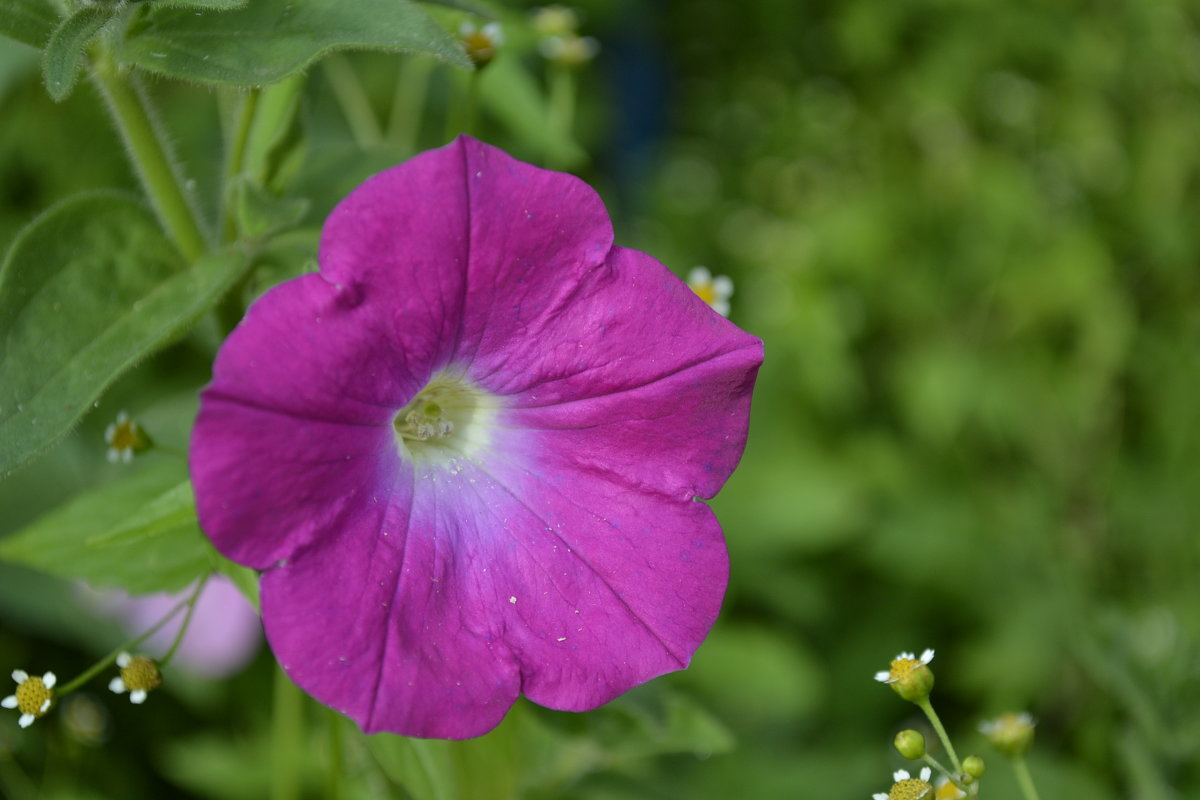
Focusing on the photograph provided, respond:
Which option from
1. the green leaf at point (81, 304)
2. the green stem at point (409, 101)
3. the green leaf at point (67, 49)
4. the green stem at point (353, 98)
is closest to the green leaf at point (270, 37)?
the green leaf at point (67, 49)

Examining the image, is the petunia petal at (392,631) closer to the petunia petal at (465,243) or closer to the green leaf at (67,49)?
the petunia petal at (465,243)

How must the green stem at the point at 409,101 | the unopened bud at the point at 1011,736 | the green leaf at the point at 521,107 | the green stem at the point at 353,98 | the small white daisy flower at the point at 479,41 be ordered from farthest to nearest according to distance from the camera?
the green stem at the point at 409,101
the green stem at the point at 353,98
the green leaf at the point at 521,107
the small white daisy flower at the point at 479,41
the unopened bud at the point at 1011,736

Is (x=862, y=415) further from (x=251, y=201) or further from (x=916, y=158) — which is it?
(x=251, y=201)

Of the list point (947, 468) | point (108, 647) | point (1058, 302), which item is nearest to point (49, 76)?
point (108, 647)

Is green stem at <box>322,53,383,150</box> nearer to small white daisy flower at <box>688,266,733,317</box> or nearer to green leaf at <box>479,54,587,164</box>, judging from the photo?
green leaf at <box>479,54,587,164</box>

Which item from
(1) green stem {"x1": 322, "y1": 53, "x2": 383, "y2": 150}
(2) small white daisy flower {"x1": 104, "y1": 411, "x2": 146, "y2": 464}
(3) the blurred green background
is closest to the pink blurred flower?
(3) the blurred green background

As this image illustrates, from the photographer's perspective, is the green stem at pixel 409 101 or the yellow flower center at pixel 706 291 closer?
the yellow flower center at pixel 706 291
